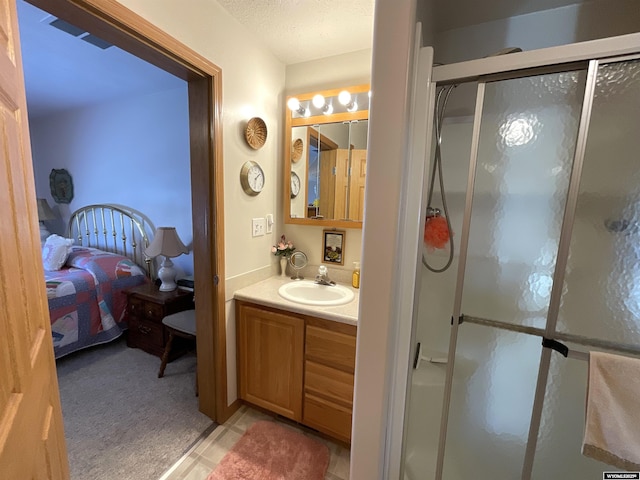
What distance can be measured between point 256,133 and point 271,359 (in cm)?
147

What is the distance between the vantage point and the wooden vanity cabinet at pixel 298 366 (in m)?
1.47

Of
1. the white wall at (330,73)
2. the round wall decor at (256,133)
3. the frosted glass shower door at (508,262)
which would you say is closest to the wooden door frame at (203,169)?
the round wall decor at (256,133)

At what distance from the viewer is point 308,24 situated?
1.52 m

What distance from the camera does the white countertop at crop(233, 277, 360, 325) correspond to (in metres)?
1.42

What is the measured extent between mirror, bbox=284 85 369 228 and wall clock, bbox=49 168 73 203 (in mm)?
3357

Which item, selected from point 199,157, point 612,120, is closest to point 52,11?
point 199,157

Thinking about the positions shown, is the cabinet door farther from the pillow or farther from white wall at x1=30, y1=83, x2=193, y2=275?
the pillow

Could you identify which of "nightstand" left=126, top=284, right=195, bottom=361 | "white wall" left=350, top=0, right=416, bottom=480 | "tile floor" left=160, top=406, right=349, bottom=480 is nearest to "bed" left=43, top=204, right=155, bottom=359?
"nightstand" left=126, top=284, right=195, bottom=361

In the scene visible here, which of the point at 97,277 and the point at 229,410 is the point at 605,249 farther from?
the point at 97,277

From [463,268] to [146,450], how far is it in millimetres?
1929

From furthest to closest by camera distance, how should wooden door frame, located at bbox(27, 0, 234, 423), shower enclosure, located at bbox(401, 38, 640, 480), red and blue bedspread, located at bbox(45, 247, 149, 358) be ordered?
red and blue bedspread, located at bbox(45, 247, 149, 358) → wooden door frame, located at bbox(27, 0, 234, 423) → shower enclosure, located at bbox(401, 38, 640, 480)

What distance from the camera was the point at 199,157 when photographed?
1.46 metres

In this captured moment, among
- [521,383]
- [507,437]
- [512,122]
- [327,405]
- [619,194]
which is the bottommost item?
[327,405]

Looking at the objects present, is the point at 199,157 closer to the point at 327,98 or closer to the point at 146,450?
the point at 327,98
